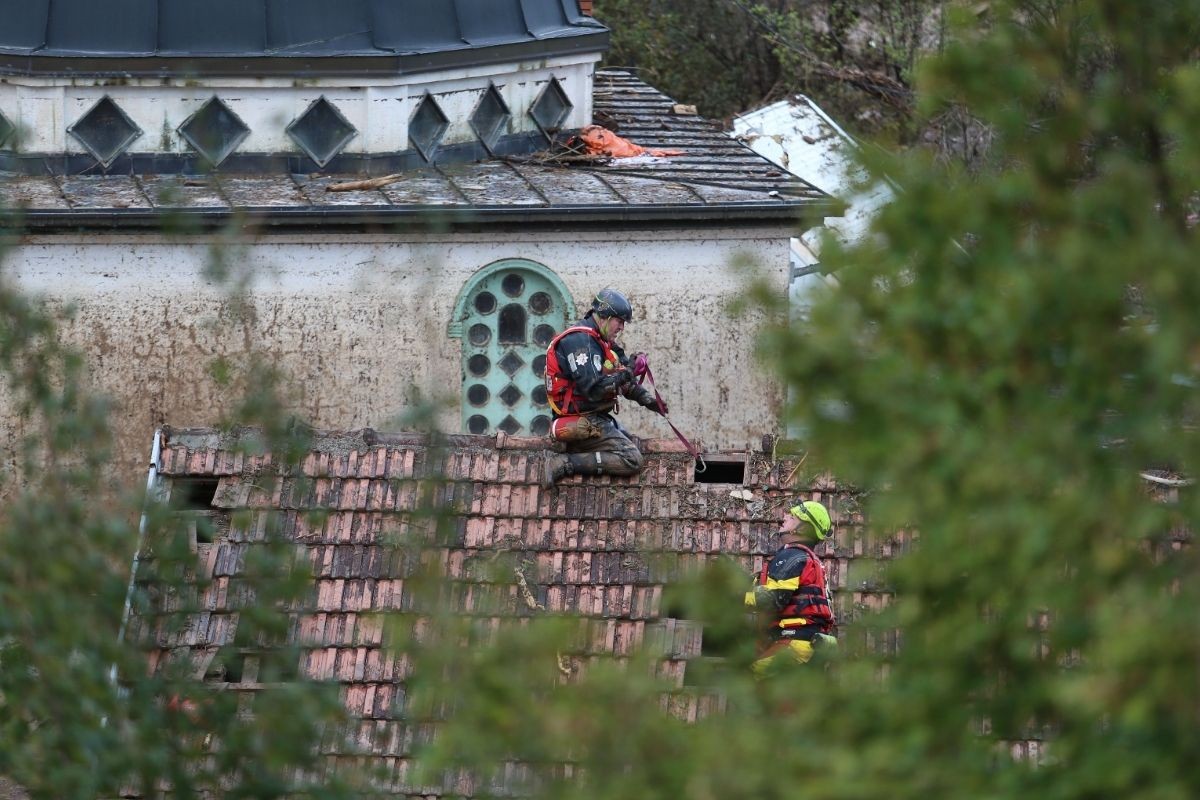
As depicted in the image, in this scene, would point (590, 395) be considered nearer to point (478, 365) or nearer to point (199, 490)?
point (199, 490)

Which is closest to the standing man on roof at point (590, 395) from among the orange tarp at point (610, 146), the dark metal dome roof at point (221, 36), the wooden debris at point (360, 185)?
the wooden debris at point (360, 185)

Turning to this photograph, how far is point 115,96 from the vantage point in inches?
634

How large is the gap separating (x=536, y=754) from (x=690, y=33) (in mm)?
25605

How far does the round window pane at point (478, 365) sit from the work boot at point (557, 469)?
5.19m

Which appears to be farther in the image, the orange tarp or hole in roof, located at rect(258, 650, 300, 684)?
the orange tarp

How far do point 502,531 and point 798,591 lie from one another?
226 cm

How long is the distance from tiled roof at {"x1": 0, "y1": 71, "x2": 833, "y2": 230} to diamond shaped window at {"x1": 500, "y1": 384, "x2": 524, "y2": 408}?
173 centimetres

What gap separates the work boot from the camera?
36.8ft

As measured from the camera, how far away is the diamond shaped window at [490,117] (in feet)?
57.2

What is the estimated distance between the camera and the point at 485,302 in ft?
53.7

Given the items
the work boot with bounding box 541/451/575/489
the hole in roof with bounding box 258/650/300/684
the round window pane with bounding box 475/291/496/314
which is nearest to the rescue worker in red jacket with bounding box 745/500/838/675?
the work boot with bounding box 541/451/575/489

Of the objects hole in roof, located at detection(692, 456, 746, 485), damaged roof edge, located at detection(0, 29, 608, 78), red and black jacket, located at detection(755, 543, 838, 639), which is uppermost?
damaged roof edge, located at detection(0, 29, 608, 78)

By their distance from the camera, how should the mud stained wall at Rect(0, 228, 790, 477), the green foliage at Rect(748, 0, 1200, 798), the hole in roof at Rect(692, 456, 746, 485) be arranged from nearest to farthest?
1. the green foliage at Rect(748, 0, 1200, 798)
2. the hole in roof at Rect(692, 456, 746, 485)
3. the mud stained wall at Rect(0, 228, 790, 477)

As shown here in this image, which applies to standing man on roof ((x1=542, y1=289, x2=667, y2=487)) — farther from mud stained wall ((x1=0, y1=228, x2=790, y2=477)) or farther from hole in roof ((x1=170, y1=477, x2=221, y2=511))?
mud stained wall ((x1=0, y1=228, x2=790, y2=477))
